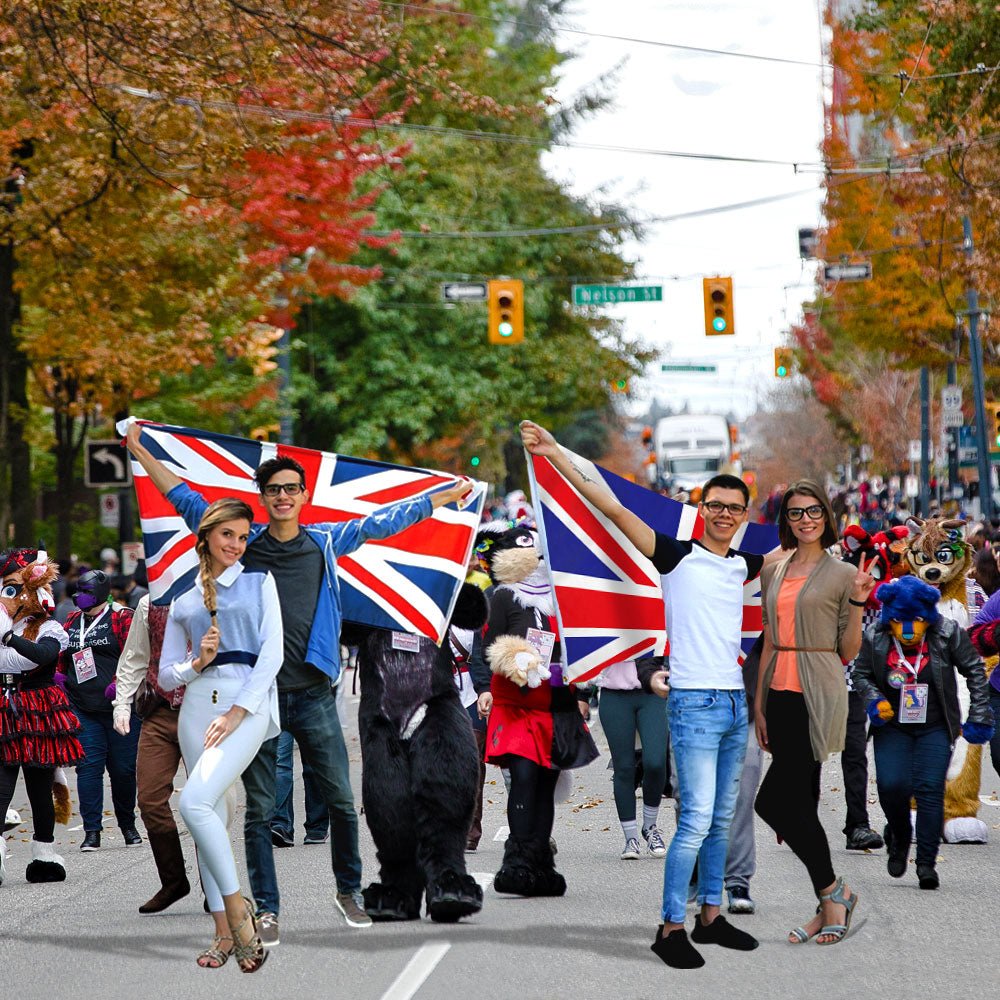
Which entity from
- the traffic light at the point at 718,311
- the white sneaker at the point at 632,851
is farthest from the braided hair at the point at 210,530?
the traffic light at the point at 718,311

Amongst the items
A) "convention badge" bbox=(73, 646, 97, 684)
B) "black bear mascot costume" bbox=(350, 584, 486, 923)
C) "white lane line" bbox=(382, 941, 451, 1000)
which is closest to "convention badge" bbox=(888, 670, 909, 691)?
"black bear mascot costume" bbox=(350, 584, 486, 923)

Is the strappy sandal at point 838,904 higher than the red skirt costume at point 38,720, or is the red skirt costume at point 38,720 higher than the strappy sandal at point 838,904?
the red skirt costume at point 38,720

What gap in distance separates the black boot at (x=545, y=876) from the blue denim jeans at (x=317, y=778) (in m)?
1.24

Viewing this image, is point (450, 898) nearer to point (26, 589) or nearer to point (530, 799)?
point (530, 799)

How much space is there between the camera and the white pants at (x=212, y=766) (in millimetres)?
7441

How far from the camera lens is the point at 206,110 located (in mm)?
19844

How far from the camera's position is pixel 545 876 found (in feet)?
30.8

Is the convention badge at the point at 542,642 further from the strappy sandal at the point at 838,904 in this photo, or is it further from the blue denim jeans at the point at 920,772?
the strappy sandal at the point at 838,904

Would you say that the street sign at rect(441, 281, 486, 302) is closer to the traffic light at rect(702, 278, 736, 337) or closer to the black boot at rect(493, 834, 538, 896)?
the traffic light at rect(702, 278, 736, 337)

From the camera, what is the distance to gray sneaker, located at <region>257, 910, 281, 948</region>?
805cm

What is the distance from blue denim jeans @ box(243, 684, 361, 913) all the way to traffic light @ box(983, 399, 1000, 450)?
29.0 metres

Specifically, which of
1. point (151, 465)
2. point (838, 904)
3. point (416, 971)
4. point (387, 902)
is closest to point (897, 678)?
point (838, 904)

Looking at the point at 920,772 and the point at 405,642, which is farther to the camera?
the point at 920,772

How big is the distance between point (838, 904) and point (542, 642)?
7.29 feet
